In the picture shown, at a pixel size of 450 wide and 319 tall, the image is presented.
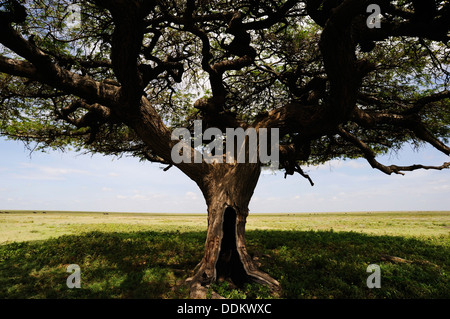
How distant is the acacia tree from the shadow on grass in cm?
115

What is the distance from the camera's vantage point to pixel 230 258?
639 cm

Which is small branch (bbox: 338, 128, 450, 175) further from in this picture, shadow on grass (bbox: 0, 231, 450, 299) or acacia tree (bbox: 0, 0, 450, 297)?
shadow on grass (bbox: 0, 231, 450, 299)

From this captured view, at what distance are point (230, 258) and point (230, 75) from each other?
8.45 meters

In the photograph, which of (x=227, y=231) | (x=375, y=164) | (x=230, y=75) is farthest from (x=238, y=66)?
(x=375, y=164)

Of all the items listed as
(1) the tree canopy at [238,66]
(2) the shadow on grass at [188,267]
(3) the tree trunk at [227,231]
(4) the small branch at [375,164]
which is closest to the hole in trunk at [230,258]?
(3) the tree trunk at [227,231]

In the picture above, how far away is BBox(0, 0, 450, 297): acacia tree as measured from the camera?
5617 mm

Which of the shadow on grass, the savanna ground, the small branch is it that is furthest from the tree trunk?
the small branch

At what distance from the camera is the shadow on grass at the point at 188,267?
19.5ft

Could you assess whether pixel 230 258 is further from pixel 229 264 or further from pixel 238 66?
pixel 238 66

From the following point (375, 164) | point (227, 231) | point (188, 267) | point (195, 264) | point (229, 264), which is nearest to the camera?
point (229, 264)

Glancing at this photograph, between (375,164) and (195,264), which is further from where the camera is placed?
(375,164)

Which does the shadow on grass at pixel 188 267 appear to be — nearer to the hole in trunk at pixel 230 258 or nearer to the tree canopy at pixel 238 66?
the hole in trunk at pixel 230 258
